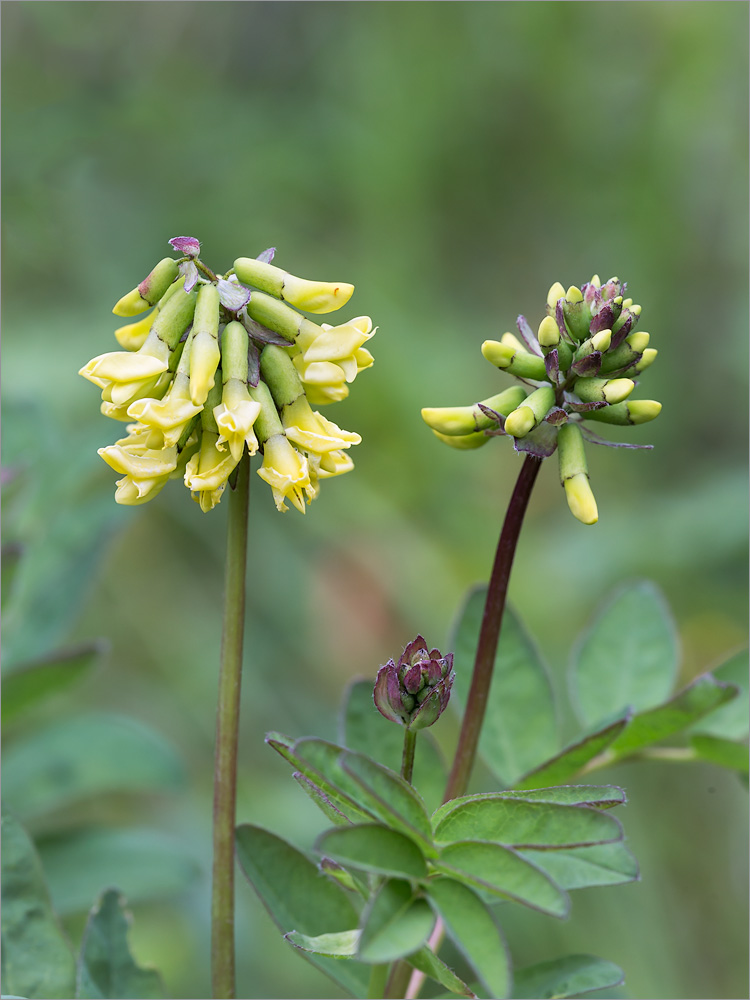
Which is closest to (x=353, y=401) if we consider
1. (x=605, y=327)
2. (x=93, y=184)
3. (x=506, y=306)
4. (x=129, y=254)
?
(x=506, y=306)

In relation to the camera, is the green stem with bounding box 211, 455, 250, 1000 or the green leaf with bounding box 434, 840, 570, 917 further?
the green stem with bounding box 211, 455, 250, 1000

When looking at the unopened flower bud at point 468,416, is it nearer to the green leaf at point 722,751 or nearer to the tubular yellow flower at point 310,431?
the tubular yellow flower at point 310,431

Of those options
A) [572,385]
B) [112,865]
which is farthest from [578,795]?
[112,865]

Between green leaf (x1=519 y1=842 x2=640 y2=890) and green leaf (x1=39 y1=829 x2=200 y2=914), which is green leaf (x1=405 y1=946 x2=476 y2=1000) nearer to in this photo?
green leaf (x1=519 y1=842 x2=640 y2=890)

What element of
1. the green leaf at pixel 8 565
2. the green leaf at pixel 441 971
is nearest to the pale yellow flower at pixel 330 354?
the green leaf at pixel 441 971

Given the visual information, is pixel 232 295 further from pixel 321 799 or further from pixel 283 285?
pixel 321 799

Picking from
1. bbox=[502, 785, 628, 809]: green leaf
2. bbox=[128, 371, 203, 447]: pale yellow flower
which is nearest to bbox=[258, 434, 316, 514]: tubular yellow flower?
bbox=[128, 371, 203, 447]: pale yellow flower

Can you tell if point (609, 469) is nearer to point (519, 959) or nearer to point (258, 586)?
point (258, 586)

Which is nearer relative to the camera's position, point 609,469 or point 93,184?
point 609,469
